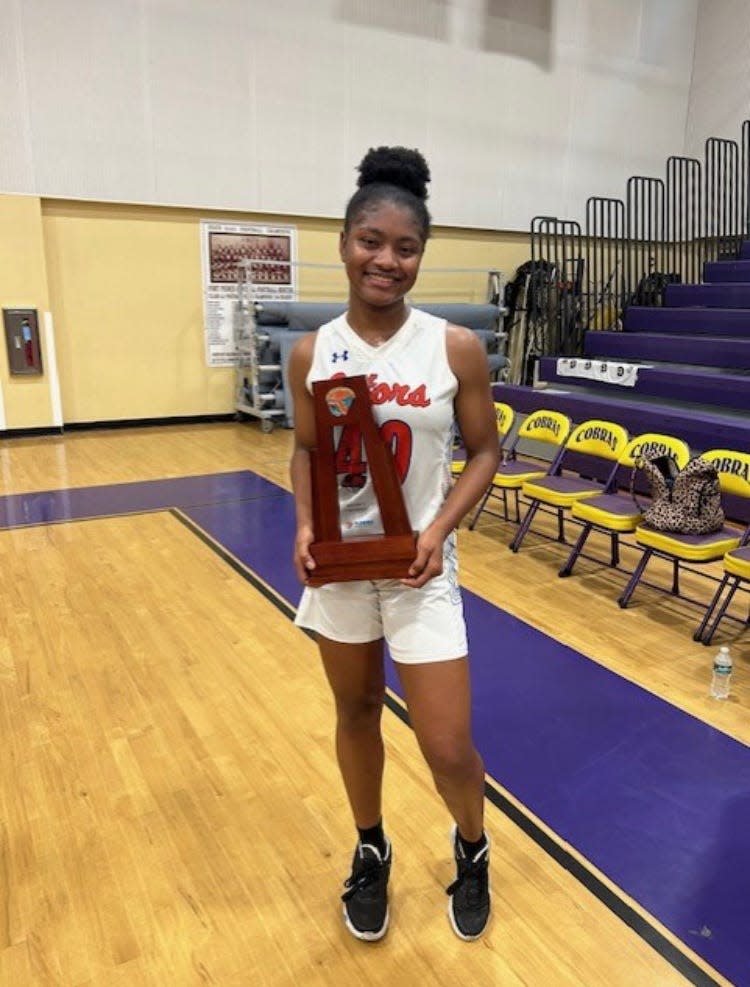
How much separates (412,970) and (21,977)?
0.85 meters

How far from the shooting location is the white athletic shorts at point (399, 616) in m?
1.49

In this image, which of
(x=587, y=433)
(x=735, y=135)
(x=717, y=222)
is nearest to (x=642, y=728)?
(x=587, y=433)

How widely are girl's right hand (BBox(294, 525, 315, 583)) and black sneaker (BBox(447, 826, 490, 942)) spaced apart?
760 millimetres

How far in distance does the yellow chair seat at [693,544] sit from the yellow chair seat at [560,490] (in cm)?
63

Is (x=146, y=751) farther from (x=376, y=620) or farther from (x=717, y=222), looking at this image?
(x=717, y=222)

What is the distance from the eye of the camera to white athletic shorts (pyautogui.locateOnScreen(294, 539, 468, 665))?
149cm

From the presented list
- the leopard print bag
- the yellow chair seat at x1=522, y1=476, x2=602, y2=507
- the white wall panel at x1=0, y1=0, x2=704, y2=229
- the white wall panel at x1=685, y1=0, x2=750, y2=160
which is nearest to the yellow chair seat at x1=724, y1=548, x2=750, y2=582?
the leopard print bag

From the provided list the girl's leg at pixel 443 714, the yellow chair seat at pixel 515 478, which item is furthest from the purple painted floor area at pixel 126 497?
the girl's leg at pixel 443 714

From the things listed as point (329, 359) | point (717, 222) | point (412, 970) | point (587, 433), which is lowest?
point (412, 970)

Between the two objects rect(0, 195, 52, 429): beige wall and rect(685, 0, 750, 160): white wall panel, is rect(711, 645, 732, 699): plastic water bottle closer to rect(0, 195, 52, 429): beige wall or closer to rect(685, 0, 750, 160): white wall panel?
rect(0, 195, 52, 429): beige wall

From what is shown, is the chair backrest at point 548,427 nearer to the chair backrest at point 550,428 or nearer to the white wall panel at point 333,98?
the chair backrest at point 550,428

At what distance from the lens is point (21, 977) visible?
163 cm

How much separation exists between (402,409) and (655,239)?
9.30 metres

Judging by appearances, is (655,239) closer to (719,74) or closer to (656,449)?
(719,74)
